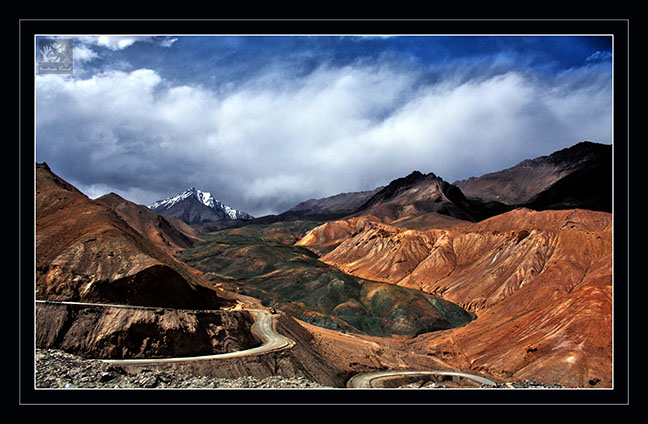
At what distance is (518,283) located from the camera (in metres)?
61.9

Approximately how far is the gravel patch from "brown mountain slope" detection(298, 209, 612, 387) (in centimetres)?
2268

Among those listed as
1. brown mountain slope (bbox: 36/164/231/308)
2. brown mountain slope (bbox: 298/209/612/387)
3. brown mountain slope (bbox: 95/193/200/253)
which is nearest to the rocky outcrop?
brown mountain slope (bbox: 36/164/231/308)

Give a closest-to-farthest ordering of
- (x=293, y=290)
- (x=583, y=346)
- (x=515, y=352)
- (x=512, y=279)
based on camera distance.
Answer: (x=583, y=346), (x=515, y=352), (x=512, y=279), (x=293, y=290)

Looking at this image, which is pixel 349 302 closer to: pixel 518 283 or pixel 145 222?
pixel 518 283

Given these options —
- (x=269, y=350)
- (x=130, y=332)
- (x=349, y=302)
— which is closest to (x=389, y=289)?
(x=349, y=302)

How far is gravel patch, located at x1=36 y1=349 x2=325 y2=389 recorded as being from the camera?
52.3 feet

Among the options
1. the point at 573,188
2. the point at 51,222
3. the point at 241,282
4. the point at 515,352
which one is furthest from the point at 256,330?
the point at 573,188

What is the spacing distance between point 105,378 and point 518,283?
193ft

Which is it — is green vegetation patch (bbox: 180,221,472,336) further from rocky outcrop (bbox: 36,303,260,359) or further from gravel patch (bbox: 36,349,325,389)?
gravel patch (bbox: 36,349,325,389)
